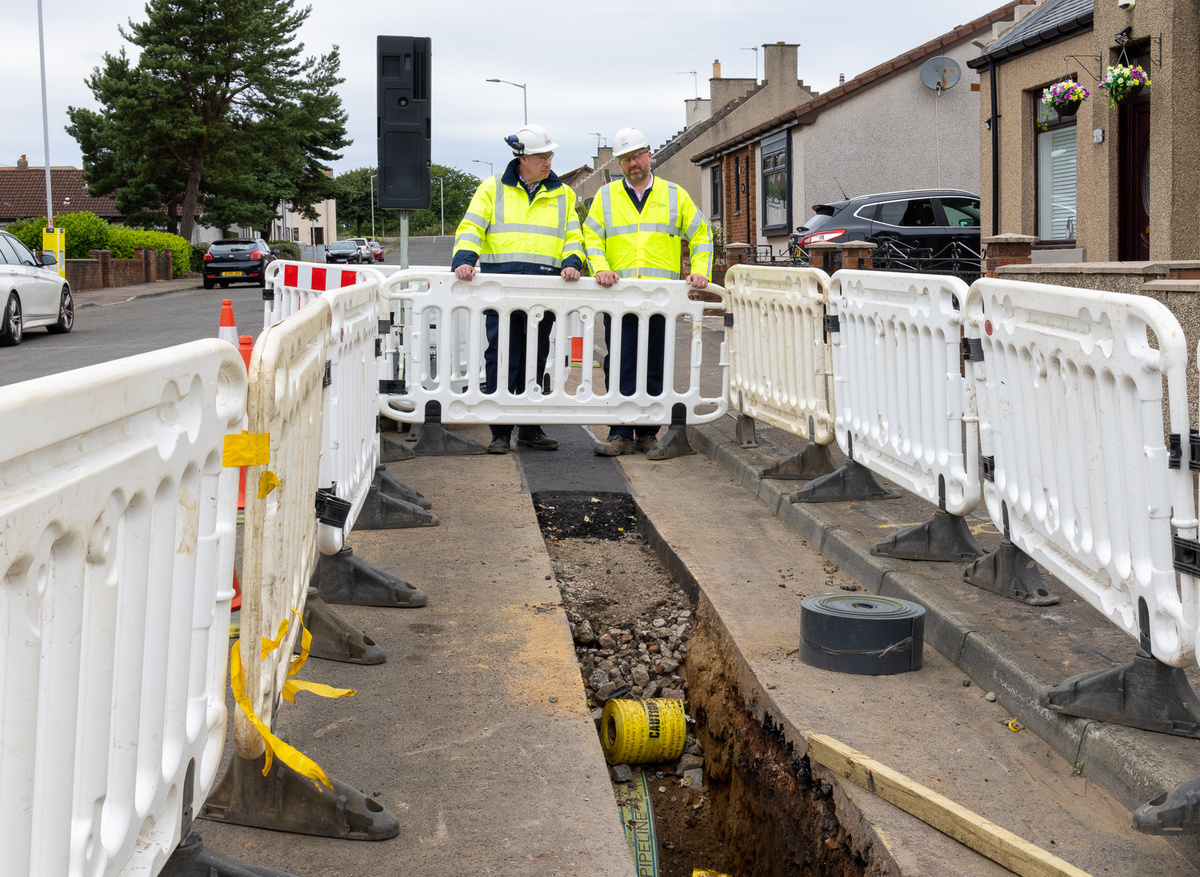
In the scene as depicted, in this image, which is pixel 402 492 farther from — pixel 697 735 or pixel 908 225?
pixel 908 225

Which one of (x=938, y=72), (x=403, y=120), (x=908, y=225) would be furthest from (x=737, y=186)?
(x=403, y=120)

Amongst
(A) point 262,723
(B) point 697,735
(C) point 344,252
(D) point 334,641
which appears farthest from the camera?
(C) point 344,252

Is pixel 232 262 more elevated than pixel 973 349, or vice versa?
pixel 232 262

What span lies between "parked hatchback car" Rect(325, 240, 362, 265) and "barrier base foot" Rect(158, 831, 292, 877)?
52.2 meters

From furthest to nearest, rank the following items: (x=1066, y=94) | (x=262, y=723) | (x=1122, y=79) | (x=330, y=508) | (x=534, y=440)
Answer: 1. (x=1066, y=94)
2. (x=1122, y=79)
3. (x=534, y=440)
4. (x=330, y=508)
5. (x=262, y=723)

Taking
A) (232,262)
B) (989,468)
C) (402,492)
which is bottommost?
(402,492)

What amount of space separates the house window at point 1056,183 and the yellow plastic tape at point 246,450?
1620 cm

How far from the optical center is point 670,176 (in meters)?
50.0

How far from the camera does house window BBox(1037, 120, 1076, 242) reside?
16969 mm

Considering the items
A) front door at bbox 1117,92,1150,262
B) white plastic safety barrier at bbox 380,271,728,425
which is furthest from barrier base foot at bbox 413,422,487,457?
front door at bbox 1117,92,1150,262

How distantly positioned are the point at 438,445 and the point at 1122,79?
31.0 ft

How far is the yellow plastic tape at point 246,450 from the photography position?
92.7 inches

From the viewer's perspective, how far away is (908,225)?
21.3 m

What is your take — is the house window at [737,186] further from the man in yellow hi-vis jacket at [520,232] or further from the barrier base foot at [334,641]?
the barrier base foot at [334,641]
